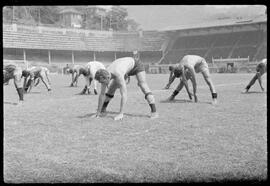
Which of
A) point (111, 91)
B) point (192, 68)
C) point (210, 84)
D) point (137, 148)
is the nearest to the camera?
point (137, 148)

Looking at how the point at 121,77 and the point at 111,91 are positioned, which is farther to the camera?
the point at 111,91

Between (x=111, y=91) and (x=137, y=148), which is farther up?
(x=111, y=91)

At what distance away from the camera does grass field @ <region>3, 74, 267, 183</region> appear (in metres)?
4.16

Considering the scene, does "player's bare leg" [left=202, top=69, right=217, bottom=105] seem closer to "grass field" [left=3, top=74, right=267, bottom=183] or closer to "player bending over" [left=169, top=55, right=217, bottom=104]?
"player bending over" [left=169, top=55, right=217, bottom=104]

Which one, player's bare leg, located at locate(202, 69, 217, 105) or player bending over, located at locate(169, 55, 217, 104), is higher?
player bending over, located at locate(169, 55, 217, 104)

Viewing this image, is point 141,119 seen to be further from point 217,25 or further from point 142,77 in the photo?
→ point 217,25

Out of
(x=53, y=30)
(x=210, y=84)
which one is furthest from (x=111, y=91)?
(x=53, y=30)

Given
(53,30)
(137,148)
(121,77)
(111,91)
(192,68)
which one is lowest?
(137,148)

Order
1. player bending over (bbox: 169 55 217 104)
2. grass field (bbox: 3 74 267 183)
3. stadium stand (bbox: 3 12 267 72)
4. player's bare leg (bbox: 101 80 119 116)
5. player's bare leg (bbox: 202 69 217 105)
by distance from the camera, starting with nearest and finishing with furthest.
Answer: grass field (bbox: 3 74 267 183)
player's bare leg (bbox: 101 80 119 116)
player bending over (bbox: 169 55 217 104)
player's bare leg (bbox: 202 69 217 105)
stadium stand (bbox: 3 12 267 72)

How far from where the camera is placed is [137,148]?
5406mm

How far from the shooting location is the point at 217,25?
5097 cm

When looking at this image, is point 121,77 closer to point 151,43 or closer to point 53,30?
point 151,43

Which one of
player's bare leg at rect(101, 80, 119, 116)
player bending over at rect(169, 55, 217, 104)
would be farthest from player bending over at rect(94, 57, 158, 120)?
player bending over at rect(169, 55, 217, 104)

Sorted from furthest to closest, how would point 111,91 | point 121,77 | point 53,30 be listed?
1. point 53,30
2. point 111,91
3. point 121,77
